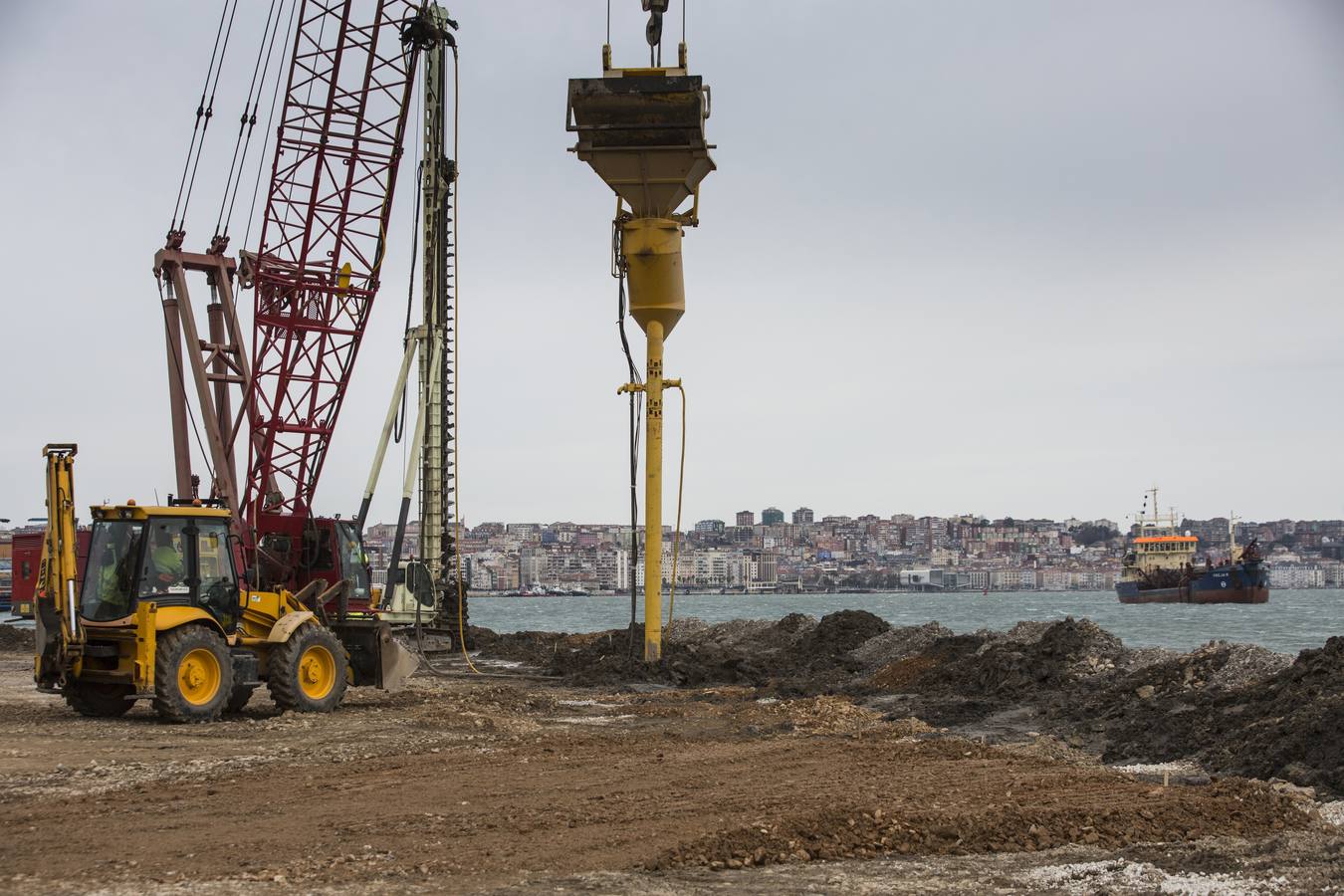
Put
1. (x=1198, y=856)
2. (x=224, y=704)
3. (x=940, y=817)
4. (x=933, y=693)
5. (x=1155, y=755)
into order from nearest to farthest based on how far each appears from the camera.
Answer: (x=1198, y=856)
(x=940, y=817)
(x=1155, y=755)
(x=224, y=704)
(x=933, y=693)

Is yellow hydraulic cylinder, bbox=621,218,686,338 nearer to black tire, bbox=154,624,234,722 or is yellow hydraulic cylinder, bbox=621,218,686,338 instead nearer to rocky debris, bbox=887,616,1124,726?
rocky debris, bbox=887,616,1124,726

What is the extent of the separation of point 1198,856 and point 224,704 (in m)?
11.0

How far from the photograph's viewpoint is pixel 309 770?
1162 centimetres

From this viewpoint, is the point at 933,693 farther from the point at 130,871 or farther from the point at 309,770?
the point at 130,871

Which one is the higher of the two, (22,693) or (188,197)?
(188,197)

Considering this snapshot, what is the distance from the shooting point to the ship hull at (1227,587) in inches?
3642

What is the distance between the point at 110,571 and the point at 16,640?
24920 mm

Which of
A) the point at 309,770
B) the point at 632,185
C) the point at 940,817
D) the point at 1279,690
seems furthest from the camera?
the point at 632,185

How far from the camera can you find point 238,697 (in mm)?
15688

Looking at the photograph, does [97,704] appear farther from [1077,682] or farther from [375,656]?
[1077,682]

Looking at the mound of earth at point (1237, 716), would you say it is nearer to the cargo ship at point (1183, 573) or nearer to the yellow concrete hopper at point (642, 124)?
the yellow concrete hopper at point (642, 124)

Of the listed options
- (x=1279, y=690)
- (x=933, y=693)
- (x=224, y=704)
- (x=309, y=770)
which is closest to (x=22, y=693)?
(x=224, y=704)

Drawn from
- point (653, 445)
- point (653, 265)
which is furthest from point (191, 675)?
point (653, 265)

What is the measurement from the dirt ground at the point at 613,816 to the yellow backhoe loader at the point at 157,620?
663 millimetres
